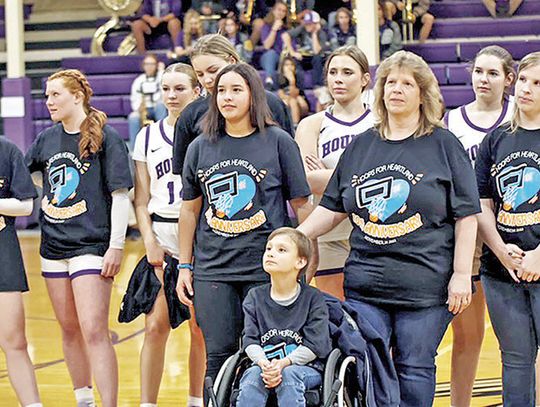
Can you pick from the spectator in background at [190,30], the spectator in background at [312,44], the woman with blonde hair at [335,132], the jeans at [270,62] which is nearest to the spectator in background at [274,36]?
the jeans at [270,62]

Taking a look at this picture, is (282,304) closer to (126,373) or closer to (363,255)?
(363,255)

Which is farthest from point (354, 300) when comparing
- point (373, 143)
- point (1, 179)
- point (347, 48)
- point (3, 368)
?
point (3, 368)

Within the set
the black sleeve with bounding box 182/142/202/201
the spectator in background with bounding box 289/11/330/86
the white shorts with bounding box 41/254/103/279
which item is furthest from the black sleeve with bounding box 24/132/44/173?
the spectator in background with bounding box 289/11/330/86

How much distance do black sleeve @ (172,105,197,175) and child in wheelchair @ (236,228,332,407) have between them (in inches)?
27.2

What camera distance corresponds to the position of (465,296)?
3.78 meters

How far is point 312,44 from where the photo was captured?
1350cm

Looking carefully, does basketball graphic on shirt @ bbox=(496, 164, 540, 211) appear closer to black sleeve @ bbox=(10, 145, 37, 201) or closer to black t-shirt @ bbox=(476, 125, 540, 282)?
black t-shirt @ bbox=(476, 125, 540, 282)

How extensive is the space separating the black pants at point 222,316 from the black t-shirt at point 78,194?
30.4 inches

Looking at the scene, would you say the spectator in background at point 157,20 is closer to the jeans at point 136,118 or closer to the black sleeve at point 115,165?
the jeans at point 136,118

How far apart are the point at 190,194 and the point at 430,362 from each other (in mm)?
1095

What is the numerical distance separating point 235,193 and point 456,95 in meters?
9.39

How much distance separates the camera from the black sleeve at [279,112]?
4.28m

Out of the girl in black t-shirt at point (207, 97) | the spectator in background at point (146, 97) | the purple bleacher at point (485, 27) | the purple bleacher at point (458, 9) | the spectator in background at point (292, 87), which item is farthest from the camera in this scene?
the purple bleacher at point (458, 9)

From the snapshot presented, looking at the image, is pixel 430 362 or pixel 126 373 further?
pixel 126 373
